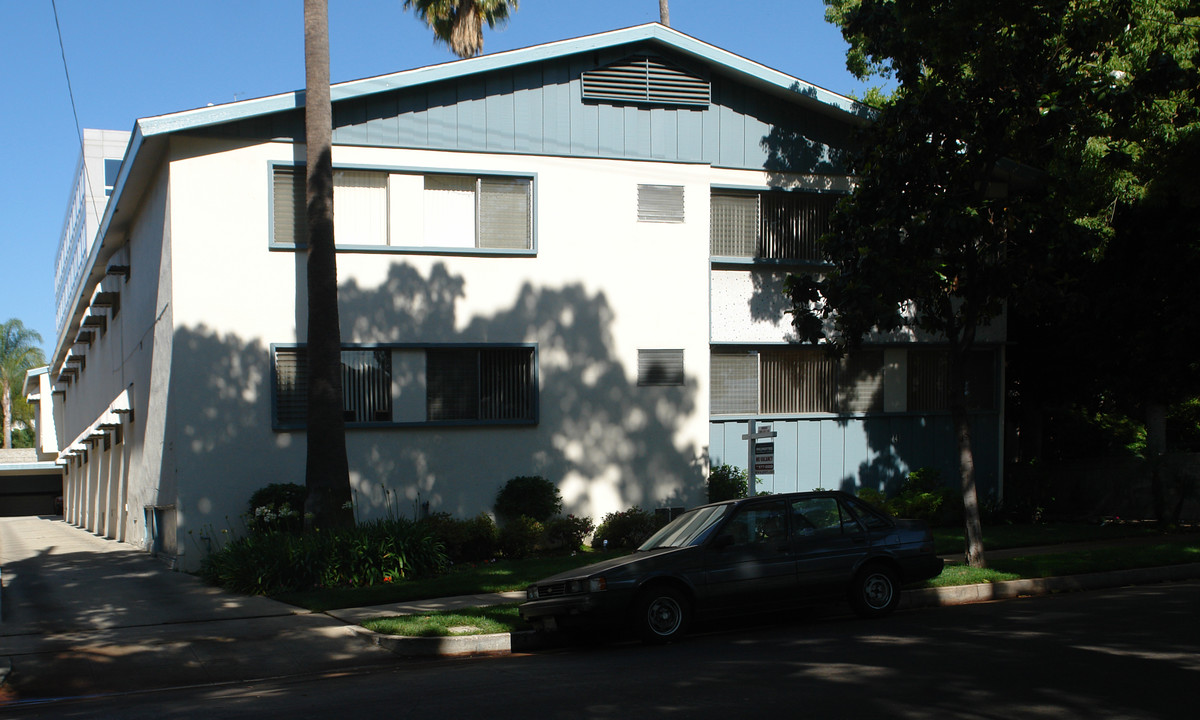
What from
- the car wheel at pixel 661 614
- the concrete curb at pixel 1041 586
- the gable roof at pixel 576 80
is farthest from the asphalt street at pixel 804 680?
the gable roof at pixel 576 80

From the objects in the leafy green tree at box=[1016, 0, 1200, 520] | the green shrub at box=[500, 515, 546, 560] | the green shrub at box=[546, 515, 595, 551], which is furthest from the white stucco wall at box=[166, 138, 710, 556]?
the leafy green tree at box=[1016, 0, 1200, 520]

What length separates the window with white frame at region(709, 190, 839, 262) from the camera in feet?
63.8

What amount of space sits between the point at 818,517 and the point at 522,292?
8.38 meters

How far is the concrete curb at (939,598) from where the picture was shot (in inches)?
404

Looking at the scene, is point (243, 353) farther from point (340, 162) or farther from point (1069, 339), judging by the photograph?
point (1069, 339)

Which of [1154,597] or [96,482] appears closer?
[1154,597]

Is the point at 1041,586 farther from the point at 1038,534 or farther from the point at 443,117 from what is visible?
the point at 443,117

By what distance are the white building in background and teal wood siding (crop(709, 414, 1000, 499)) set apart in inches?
2.0

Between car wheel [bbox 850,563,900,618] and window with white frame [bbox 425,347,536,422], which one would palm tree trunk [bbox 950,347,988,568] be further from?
window with white frame [bbox 425,347,536,422]

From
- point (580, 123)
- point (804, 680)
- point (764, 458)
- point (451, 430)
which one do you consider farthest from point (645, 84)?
point (804, 680)

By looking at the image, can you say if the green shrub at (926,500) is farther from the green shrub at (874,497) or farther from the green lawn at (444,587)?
the green lawn at (444,587)

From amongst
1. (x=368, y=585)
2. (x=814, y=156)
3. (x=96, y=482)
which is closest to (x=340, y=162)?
(x=368, y=585)

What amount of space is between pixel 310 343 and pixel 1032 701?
37.1ft

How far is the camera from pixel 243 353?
16719 mm
